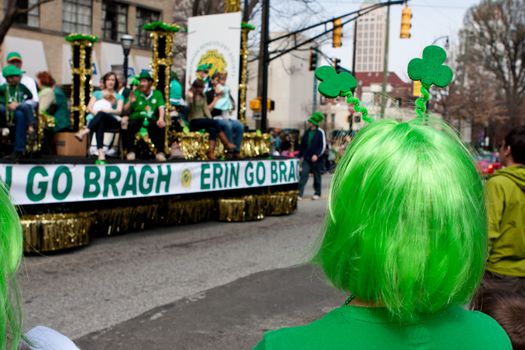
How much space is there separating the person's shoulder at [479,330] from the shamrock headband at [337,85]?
0.53m

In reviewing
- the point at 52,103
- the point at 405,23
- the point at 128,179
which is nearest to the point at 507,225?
the point at 128,179

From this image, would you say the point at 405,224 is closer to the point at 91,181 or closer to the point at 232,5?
the point at 91,181

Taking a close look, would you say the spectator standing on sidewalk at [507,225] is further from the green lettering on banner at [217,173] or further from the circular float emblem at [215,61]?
the circular float emblem at [215,61]

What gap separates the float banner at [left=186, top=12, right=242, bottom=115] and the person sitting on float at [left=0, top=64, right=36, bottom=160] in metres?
3.91

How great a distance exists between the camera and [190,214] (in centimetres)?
986

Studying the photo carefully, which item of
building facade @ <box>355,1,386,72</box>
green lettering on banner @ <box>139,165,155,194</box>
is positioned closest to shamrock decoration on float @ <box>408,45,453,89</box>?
green lettering on banner @ <box>139,165,155,194</box>

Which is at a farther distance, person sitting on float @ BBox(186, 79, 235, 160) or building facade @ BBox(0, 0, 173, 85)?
building facade @ BBox(0, 0, 173, 85)

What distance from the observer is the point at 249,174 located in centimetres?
1056

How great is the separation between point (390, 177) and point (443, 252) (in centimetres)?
19

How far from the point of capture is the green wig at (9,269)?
3.41 ft

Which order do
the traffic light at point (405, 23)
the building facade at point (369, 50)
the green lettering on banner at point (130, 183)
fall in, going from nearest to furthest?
1. the green lettering on banner at point (130, 183)
2. the traffic light at point (405, 23)
3. the building facade at point (369, 50)

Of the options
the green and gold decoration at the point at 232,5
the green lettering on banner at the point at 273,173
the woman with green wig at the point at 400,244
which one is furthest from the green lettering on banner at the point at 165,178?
the woman with green wig at the point at 400,244

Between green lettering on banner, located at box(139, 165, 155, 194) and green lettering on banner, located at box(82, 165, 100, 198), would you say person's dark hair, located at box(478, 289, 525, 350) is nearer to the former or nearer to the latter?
green lettering on banner, located at box(82, 165, 100, 198)

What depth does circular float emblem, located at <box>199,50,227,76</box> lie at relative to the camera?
40.3ft
